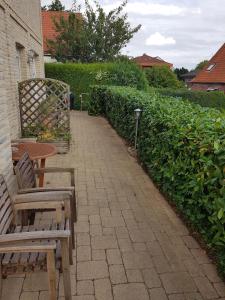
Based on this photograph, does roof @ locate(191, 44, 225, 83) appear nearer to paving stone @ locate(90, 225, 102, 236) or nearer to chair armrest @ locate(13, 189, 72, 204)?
paving stone @ locate(90, 225, 102, 236)

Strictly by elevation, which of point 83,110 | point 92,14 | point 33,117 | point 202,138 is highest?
point 92,14

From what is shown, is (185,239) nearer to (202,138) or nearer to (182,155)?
(182,155)

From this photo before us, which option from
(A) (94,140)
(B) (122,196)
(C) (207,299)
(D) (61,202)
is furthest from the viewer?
(A) (94,140)

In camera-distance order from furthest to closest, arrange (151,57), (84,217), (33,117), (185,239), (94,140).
Result: (151,57) < (94,140) < (33,117) < (84,217) < (185,239)

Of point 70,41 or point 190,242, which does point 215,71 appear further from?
point 190,242

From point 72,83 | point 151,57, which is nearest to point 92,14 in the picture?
point 72,83

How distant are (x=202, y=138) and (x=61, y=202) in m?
1.61

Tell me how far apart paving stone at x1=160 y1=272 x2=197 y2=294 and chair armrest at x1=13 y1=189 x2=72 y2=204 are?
1200 millimetres

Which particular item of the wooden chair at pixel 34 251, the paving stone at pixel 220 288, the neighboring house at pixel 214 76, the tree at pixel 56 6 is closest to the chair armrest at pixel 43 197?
the wooden chair at pixel 34 251

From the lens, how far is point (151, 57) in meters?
64.1

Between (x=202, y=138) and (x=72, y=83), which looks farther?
(x=72, y=83)

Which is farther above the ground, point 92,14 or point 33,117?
point 92,14

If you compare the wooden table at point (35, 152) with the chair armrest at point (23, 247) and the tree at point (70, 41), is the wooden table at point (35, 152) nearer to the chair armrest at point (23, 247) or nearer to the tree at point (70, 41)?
the chair armrest at point (23, 247)

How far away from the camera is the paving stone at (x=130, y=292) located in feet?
8.87
